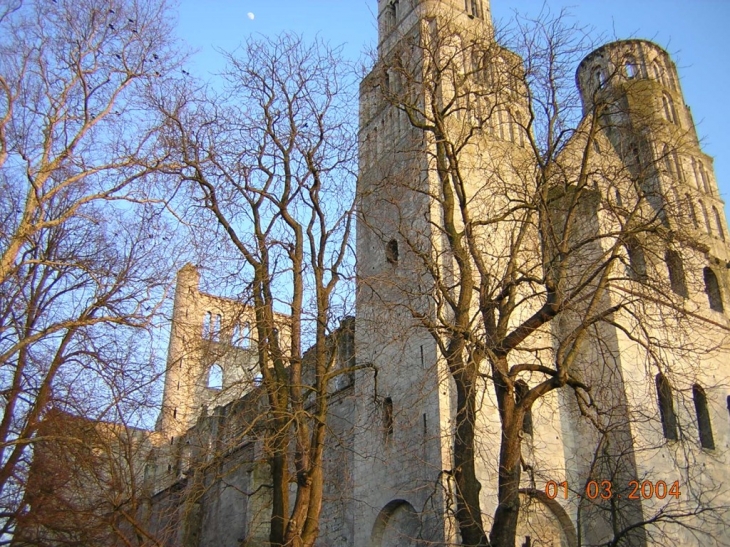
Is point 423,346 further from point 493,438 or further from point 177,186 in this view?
point 177,186

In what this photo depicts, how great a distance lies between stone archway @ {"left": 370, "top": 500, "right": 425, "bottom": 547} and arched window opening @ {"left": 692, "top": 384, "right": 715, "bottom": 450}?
768 centimetres

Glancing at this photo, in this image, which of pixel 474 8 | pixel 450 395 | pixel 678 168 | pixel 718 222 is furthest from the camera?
pixel 718 222

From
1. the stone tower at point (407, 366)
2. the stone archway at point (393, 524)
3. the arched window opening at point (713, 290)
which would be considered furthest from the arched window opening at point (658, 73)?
the stone archway at point (393, 524)

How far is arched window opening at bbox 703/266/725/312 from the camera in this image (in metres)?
20.6

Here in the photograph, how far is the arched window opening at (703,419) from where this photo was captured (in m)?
17.5

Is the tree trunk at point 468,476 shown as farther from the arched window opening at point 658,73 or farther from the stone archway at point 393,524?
Result: the arched window opening at point 658,73

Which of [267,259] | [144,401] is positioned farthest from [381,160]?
[144,401]

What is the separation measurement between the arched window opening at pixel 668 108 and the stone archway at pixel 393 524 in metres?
17.0

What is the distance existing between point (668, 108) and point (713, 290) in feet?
24.8

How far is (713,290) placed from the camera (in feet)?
68.7

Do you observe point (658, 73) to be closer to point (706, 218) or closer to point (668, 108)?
point (668, 108)

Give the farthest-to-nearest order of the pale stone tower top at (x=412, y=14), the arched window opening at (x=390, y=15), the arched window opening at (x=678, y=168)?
1. the arched window opening at (x=390, y=15)
2. the arched window opening at (x=678, y=168)
3. the pale stone tower top at (x=412, y=14)

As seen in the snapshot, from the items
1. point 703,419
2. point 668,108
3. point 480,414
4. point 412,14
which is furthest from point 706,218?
point 480,414

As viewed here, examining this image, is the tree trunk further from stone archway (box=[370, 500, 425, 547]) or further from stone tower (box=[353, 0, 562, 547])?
stone archway (box=[370, 500, 425, 547])
